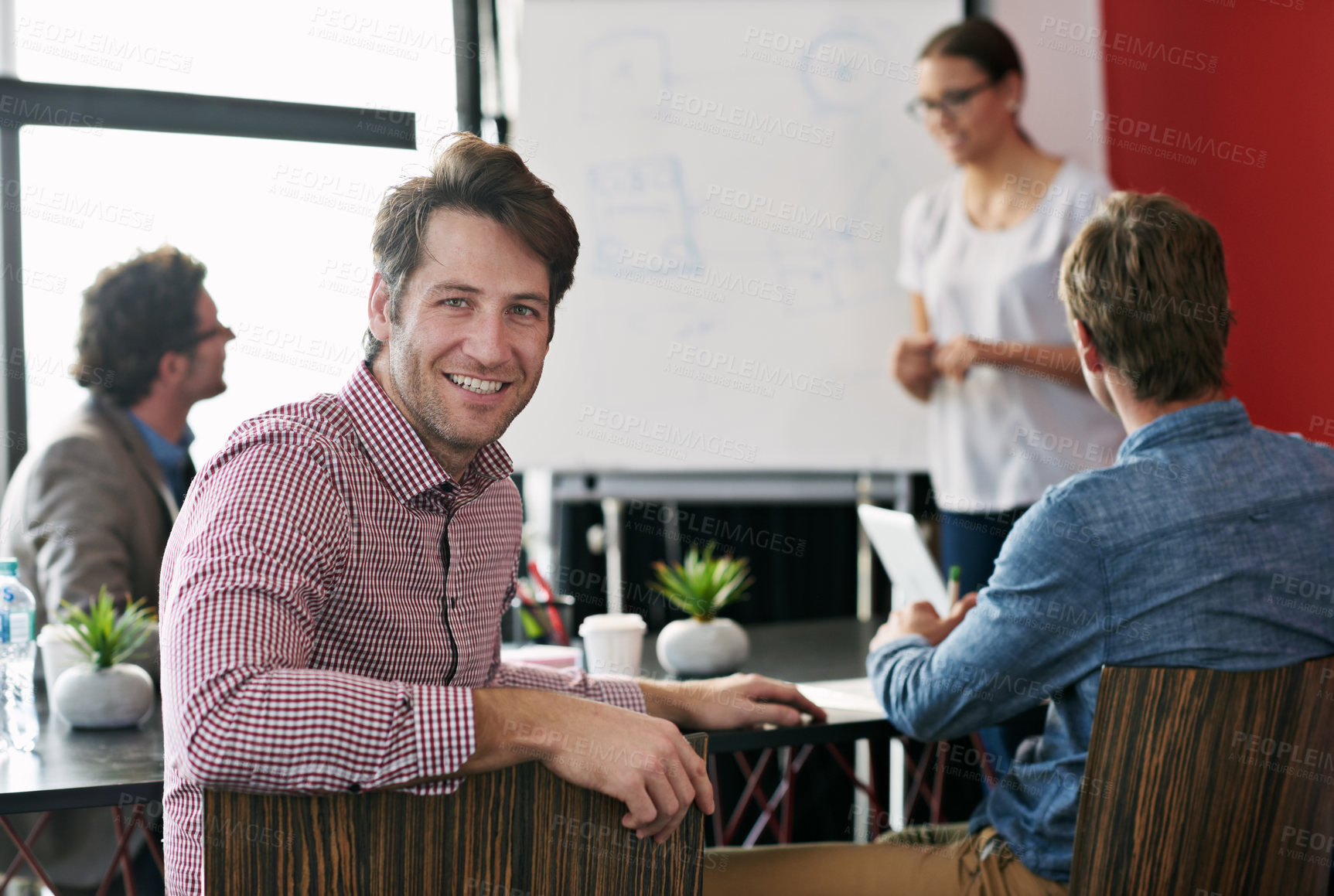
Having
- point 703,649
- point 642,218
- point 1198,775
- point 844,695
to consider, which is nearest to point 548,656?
point 703,649

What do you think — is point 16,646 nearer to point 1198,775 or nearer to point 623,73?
point 1198,775

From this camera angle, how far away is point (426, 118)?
3.24 metres

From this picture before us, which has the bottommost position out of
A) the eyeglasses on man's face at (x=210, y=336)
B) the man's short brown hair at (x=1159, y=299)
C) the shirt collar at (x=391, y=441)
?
the shirt collar at (x=391, y=441)

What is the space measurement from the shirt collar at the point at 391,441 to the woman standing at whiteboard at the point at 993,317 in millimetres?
1518

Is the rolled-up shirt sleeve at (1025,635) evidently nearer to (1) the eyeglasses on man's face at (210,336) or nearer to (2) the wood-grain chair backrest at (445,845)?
(2) the wood-grain chair backrest at (445,845)

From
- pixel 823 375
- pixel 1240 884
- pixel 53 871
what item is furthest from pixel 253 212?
pixel 1240 884

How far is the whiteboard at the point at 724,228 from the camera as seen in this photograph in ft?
9.48

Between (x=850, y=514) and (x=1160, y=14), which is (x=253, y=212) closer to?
(x=850, y=514)

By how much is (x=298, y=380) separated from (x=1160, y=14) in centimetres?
250

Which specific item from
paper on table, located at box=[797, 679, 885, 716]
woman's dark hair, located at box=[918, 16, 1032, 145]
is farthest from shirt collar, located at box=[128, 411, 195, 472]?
woman's dark hair, located at box=[918, 16, 1032, 145]

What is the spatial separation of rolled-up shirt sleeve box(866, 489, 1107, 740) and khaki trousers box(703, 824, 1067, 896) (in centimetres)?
16

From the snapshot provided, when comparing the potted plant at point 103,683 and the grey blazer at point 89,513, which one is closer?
the potted plant at point 103,683

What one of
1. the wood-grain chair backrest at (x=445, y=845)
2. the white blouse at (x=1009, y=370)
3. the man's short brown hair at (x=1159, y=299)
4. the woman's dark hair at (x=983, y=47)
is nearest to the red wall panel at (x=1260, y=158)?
the white blouse at (x=1009, y=370)

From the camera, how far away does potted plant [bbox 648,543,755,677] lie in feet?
5.73
